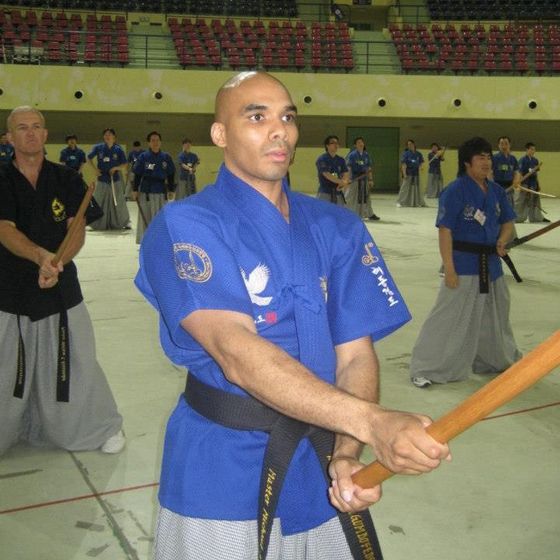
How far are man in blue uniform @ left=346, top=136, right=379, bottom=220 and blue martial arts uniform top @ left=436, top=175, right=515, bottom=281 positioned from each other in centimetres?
1077

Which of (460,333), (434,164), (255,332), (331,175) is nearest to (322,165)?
(331,175)

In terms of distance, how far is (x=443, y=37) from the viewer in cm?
2430

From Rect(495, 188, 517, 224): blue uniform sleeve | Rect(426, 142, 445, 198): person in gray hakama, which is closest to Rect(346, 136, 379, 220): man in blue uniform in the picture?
Rect(426, 142, 445, 198): person in gray hakama

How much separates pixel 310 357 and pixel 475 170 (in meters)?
3.73

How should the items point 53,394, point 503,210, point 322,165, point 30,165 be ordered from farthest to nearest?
point 322,165 < point 503,210 < point 53,394 < point 30,165

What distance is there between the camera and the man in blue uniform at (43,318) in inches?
144

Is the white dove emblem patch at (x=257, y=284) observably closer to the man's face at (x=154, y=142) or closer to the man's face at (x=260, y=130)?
the man's face at (x=260, y=130)

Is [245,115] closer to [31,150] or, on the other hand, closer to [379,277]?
[379,277]

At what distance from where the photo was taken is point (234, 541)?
1.67 meters

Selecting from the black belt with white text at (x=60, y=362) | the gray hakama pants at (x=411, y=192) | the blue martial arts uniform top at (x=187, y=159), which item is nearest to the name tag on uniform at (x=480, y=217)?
the black belt with white text at (x=60, y=362)

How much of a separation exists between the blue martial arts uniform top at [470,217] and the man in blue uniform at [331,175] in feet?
28.8

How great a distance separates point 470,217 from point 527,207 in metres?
11.4

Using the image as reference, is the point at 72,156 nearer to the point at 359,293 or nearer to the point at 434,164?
the point at 434,164

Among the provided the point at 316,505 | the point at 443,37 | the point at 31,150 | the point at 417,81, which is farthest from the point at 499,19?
the point at 316,505
